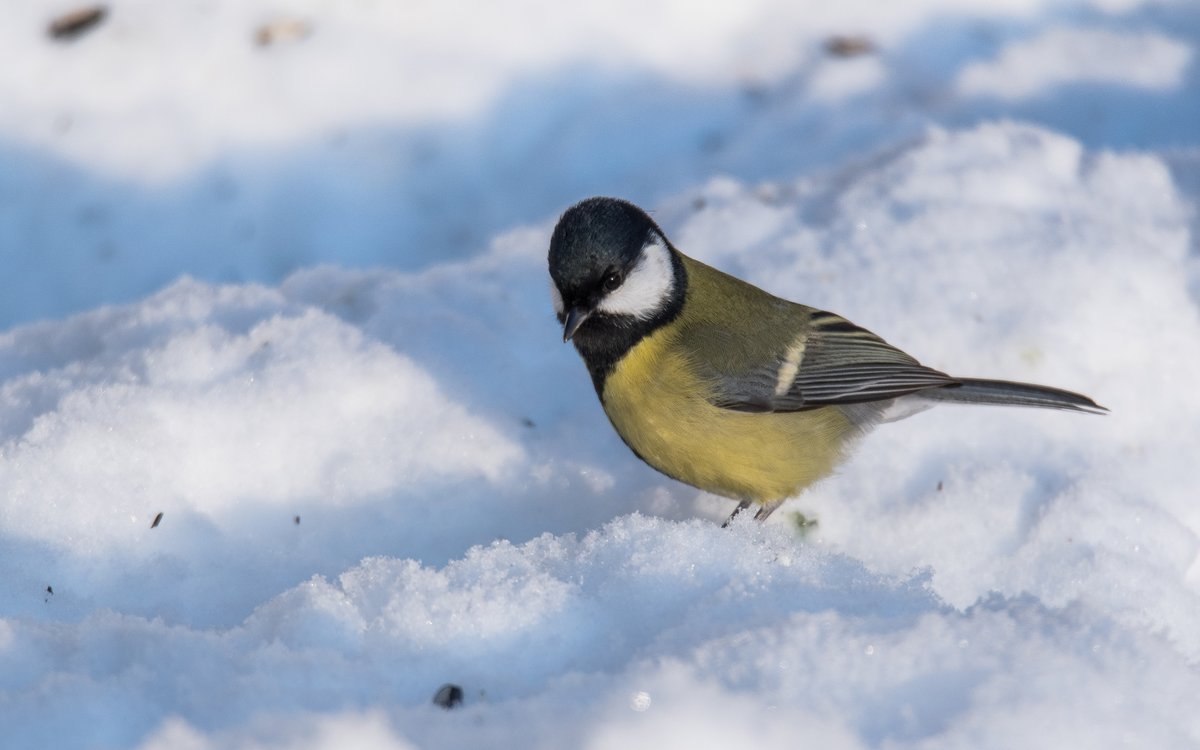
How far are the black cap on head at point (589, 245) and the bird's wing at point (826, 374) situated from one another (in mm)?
372

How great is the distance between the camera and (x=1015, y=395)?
2818 millimetres

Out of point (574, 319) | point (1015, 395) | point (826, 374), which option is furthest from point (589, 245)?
point (1015, 395)

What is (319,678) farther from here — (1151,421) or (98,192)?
(98,192)

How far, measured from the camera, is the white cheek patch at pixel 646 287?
2.67 m

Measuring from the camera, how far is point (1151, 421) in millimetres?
3133

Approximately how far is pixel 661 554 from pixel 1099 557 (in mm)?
1129

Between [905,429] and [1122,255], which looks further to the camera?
[1122,255]

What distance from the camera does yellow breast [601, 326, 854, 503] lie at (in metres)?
2.64

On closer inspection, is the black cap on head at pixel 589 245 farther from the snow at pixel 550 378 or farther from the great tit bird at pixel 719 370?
the snow at pixel 550 378

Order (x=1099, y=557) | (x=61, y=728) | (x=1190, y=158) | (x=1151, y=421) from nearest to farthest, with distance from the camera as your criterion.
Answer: (x=61, y=728) < (x=1099, y=557) < (x=1151, y=421) < (x=1190, y=158)

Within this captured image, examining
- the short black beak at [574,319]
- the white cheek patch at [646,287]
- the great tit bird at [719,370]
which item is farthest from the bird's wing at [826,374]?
the short black beak at [574,319]

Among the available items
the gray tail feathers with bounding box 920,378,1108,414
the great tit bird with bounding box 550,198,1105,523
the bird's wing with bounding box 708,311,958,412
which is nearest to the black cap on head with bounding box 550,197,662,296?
the great tit bird with bounding box 550,198,1105,523

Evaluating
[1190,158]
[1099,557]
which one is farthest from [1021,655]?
[1190,158]

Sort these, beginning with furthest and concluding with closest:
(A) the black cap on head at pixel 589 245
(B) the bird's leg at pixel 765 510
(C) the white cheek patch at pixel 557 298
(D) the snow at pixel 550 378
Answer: (B) the bird's leg at pixel 765 510
(C) the white cheek patch at pixel 557 298
(A) the black cap on head at pixel 589 245
(D) the snow at pixel 550 378
